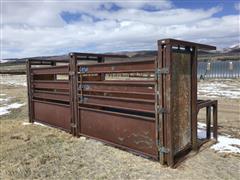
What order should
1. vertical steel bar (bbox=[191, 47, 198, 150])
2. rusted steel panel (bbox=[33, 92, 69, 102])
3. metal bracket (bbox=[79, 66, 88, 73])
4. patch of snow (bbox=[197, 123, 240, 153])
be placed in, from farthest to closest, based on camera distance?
rusted steel panel (bbox=[33, 92, 69, 102]), metal bracket (bbox=[79, 66, 88, 73]), patch of snow (bbox=[197, 123, 240, 153]), vertical steel bar (bbox=[191, 47, 198, 150])

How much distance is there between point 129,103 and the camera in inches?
201

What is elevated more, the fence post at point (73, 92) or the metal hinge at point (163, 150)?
the fence post at point (73, 92)

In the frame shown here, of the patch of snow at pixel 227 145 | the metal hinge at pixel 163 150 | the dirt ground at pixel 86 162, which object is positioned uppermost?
the metal hinge at pixel 163 150

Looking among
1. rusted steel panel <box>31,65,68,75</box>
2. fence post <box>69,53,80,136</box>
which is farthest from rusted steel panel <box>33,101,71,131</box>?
rusted steel panel <box>31,65,68,75</box>

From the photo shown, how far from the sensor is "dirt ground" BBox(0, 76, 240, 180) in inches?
170

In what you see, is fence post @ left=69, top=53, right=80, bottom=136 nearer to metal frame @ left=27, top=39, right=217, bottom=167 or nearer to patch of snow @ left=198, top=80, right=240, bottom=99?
metal frame @ left=27, top=39, right=217, bottom=167

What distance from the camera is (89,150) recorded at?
5.45 m

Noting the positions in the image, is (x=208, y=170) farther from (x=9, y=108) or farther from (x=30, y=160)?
(x=9, y=108)

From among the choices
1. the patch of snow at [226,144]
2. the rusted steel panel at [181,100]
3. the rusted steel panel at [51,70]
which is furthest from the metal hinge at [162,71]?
the rusted steel panel at [51,70]

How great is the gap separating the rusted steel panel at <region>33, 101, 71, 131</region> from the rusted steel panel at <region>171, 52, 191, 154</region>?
112 inches

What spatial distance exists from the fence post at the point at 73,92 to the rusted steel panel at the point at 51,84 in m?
0.36

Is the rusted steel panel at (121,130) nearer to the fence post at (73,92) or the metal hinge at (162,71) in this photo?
the fence post at (73,92)

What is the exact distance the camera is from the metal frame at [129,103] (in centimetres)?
448

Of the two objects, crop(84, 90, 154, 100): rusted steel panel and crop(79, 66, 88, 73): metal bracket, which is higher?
crop(79, 66, 88, 73): metal bracket
